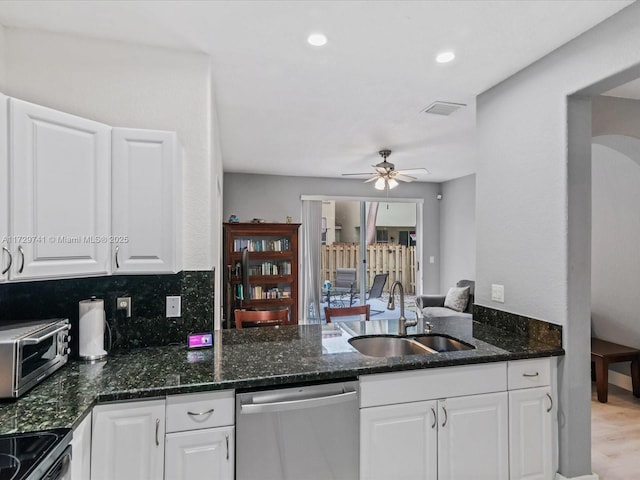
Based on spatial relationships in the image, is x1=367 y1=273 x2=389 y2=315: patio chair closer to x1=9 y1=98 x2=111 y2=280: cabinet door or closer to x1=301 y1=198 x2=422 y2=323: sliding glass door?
x1=301 y1=198 x2=422 y2=323: sliding glass door

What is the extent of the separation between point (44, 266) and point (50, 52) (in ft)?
4.02

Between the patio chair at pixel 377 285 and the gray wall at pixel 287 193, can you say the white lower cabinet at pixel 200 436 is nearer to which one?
the gray wall at pixel 287 193

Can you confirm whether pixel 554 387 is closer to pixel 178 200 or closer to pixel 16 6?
pixel 178 200

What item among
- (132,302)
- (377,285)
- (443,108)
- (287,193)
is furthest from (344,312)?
(377,285)

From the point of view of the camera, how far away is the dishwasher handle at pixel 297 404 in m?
1.55

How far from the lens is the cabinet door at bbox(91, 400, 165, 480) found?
1.45 meters

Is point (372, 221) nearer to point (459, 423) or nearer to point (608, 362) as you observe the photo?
point (608, 362)

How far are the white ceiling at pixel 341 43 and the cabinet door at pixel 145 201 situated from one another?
61 cm

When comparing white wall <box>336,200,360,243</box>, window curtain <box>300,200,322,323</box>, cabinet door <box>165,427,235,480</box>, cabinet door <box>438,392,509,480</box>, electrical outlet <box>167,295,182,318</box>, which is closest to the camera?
cabinet door <box>165,427,235,480</box>

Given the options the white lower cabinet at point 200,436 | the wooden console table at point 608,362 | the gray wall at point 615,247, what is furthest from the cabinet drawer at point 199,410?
the gray wall at point 615,247

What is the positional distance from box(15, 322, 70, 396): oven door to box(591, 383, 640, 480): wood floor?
3159mm

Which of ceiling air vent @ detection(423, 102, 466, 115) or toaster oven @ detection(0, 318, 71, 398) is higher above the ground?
ceiling air vent @ detection(423, 102, 466, 115)

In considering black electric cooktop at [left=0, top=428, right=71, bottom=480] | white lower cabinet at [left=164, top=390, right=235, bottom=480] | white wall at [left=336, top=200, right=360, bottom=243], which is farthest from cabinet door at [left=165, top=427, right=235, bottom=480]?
white wall at [left=336, top=200, right=360, bottom=243]

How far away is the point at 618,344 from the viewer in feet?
12.0
